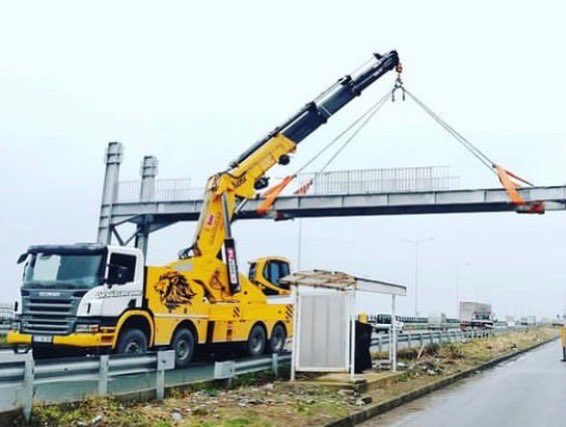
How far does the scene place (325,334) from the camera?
1559 cm

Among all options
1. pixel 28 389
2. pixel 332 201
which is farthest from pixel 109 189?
pixel 28 389

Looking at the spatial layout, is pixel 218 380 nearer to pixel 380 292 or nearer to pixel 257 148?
pixel 380 292

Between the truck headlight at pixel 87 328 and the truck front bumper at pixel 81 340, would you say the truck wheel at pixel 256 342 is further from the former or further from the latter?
the truck headlight at pixel 87 328

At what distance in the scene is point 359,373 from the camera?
55.2 feet

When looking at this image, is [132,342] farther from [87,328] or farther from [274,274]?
[274,274]

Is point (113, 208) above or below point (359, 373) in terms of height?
above

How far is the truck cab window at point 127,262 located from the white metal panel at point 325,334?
385 cm

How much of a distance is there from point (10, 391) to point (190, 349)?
27.5ft

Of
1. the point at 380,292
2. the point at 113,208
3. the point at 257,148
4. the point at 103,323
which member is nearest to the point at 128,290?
the point at 103,323

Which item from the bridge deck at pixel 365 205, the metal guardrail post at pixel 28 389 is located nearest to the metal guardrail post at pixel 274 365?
the metal guardrail post at pixel 28 389

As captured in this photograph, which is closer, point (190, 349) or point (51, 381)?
point (51, 381)

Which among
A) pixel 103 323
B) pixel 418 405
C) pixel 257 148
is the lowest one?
pixel 418 405

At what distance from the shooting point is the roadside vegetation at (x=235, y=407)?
28.6 feet

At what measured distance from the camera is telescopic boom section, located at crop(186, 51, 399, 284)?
19.1m
